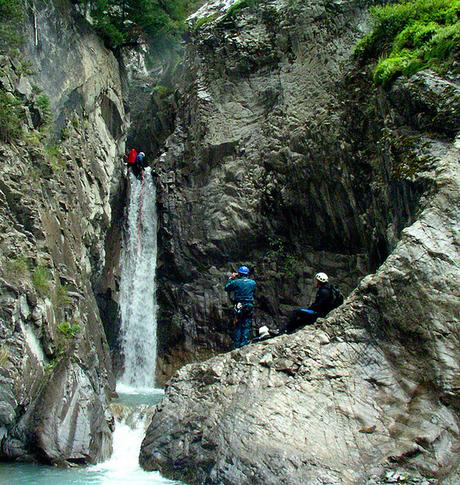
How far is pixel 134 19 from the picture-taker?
21.6 meters

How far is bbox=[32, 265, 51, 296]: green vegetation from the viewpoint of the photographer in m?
11.5

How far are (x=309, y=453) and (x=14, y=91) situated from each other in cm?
1050

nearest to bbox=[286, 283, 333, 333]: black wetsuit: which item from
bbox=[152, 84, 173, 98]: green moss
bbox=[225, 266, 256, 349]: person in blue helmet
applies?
bbox=[225, 266, 256, 349]: person in blue helmet

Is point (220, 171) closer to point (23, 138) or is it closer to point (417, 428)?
point (23, 138)

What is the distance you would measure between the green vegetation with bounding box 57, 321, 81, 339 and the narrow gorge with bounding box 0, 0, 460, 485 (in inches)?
1.7

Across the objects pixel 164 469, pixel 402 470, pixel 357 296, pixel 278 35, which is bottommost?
pixel 164 469

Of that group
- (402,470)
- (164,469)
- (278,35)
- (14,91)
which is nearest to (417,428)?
(402,470)

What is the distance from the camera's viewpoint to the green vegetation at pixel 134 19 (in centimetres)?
2033

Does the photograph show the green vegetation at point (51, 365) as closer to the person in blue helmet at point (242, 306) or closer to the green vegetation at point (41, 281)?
the green vegetation at point (41, 281)

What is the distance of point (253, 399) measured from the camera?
957 cm

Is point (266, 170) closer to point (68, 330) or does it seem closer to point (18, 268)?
point (68, 330)

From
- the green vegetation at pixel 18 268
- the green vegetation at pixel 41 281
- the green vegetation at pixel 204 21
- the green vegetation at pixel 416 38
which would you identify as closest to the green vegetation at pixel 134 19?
the green vegetation at pixel 204 21

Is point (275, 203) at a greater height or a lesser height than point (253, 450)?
greater

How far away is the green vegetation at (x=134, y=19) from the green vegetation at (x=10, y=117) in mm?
7762
